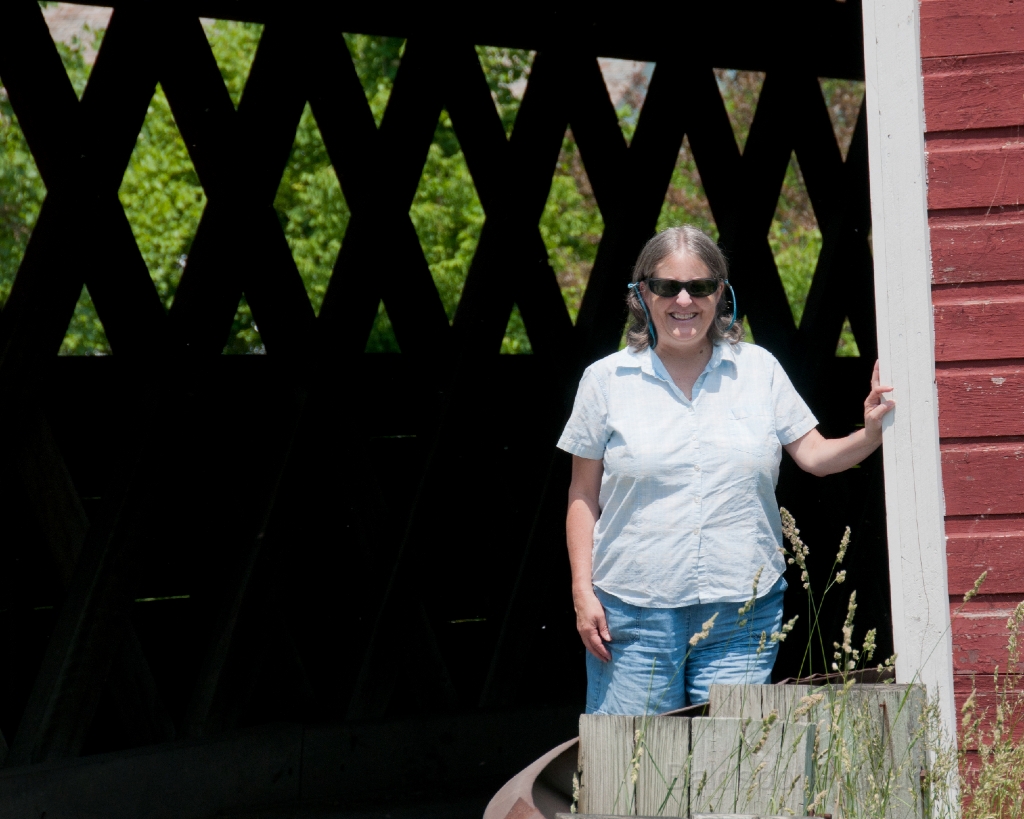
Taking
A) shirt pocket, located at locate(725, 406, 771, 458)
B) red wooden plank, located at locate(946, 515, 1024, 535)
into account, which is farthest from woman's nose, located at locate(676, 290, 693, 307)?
red wooden plank, located at locate(946, 515, 1024, 535)

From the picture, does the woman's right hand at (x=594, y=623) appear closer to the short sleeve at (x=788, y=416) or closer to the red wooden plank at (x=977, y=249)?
the short sleeve at (x=788, y=416)

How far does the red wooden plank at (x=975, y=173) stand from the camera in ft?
9.86

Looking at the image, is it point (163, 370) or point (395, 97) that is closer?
point (163, 370)

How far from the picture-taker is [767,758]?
236 cm

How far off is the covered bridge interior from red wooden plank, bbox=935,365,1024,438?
109 inches

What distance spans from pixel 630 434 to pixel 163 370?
2.20 m

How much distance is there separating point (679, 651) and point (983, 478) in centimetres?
79

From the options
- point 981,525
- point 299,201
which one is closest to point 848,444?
point 981,525

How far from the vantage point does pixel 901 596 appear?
3.02m

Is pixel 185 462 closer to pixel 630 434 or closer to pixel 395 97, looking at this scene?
pixel 395 97

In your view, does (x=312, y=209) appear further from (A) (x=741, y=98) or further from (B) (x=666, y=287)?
(B) (x=666, y=287)

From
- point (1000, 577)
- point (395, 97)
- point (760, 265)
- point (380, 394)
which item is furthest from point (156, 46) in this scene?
point (1000, 577)

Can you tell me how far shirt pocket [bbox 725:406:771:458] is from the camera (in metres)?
3.19

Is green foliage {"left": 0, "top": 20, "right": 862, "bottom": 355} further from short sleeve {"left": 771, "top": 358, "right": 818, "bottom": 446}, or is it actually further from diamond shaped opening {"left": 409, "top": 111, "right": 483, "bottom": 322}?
short sleeve {"left": 771, "top": 358, "right": 818, "bottom": 446}
